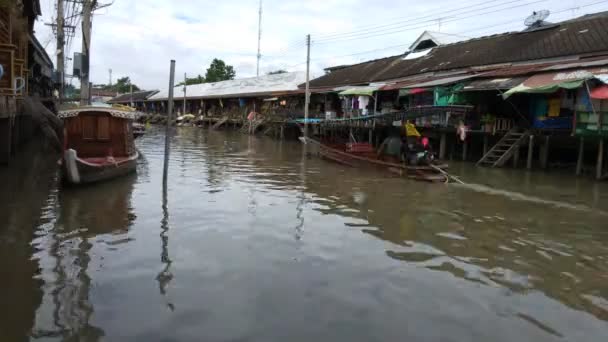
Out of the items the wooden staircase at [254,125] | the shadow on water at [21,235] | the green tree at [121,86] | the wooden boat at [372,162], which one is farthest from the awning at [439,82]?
the green tree at [121,86]

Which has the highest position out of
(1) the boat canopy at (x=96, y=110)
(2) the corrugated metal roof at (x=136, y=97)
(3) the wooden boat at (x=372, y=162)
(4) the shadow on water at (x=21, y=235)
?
(2) the corrugated metal roof at (x=136, y=97)

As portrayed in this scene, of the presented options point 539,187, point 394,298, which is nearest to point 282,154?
point 539,187

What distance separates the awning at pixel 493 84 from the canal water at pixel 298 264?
5.02 metres

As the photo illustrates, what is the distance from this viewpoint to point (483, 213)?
934 cm

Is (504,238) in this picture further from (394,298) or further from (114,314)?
(114,314)

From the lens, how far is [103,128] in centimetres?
1260

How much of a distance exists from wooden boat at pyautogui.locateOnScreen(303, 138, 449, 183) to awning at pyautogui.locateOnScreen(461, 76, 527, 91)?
10.6ft

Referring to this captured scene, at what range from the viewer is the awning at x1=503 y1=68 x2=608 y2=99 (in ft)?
42.9

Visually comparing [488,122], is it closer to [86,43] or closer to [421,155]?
[421,155]

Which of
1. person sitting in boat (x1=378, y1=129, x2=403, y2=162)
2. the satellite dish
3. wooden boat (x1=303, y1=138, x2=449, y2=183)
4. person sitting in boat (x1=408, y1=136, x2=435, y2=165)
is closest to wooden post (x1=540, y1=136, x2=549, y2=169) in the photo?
wooden boat (x1=303, y1=138, x2=449, y2=183)

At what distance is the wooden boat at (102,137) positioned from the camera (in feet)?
39.4

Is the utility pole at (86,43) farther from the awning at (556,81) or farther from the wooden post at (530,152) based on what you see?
the wooden post at (530,152)

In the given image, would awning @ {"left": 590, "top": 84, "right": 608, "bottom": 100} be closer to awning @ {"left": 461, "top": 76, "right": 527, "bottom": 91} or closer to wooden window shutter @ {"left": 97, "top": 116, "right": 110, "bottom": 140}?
awning @ {"left": 461, "top": 76, "right": 527, "bottom": 91}

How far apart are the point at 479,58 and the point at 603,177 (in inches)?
323
